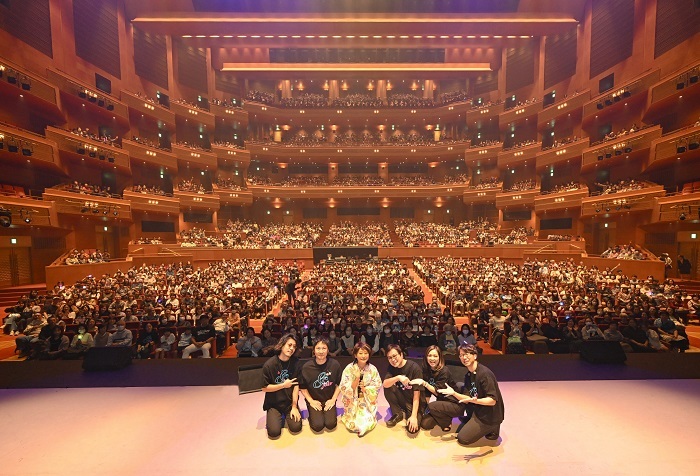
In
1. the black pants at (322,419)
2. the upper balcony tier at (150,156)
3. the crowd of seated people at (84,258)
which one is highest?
the upper balcony tier at (150,156)

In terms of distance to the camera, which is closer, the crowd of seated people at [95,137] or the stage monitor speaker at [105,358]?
the stage monitor speaker at [105,358]

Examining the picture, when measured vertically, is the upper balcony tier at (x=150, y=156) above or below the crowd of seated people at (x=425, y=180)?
above

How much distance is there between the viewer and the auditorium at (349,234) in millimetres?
4000

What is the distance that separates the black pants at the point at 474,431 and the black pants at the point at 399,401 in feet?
1.87

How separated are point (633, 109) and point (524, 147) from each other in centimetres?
764

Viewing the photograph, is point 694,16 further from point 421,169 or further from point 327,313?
point 327,313

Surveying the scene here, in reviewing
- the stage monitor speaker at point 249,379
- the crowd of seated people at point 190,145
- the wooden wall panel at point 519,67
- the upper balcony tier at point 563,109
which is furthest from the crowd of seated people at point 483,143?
the stage monitor speaker at point 249,379

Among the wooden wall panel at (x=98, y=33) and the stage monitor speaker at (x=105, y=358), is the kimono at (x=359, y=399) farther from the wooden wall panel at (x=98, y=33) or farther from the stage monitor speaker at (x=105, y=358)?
the wooden wall panel at (x=98, y=33)

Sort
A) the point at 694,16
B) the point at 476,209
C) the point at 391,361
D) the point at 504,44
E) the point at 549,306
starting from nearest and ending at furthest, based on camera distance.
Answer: the point at 391,361, the point at 549,306, the point at 694,16, the point at 504,44, the point at 476,209

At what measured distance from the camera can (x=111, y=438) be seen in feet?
12.9

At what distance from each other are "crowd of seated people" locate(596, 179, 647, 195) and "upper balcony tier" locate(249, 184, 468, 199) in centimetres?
1116

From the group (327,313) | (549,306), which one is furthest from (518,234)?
(327,313)

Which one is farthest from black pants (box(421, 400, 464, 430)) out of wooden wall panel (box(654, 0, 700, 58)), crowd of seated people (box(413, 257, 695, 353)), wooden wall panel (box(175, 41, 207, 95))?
wooden wall panel (box(175, 41, 207, 95))

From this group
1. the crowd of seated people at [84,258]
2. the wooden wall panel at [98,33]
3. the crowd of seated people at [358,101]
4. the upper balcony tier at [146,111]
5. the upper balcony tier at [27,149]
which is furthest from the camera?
the crowd of seated people at [358,101]
